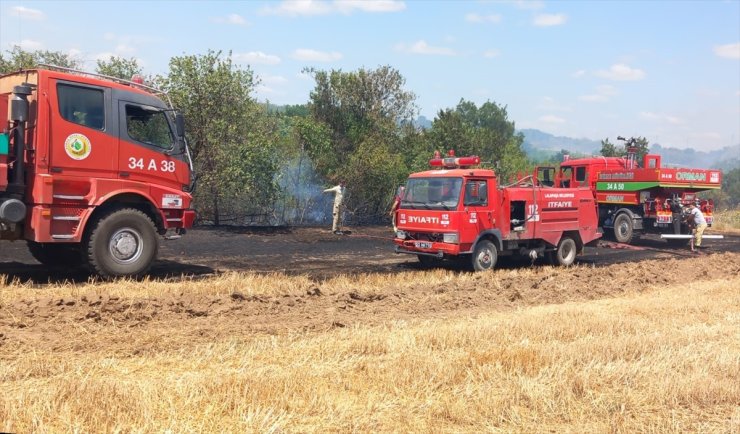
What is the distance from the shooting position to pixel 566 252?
13555 mm

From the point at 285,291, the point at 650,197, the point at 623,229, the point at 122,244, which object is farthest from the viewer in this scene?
the point at 623,229

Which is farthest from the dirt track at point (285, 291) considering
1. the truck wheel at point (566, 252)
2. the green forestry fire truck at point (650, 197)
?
the green forestry fire truck at point (650, 197)

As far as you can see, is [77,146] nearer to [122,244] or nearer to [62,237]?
[62,237]

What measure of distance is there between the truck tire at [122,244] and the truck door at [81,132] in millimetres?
614

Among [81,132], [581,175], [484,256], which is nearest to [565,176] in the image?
[581,175]

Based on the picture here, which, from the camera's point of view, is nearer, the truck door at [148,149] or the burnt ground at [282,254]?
the truck door at [148,149]

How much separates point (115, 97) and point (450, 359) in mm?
6613

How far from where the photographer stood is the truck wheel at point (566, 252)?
13.3 meters

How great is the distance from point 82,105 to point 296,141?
1344 cm

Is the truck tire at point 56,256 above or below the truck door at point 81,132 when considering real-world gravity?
below

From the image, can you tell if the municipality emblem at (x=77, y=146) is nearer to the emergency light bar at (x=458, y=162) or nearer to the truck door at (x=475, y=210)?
the truck door at (x=475, y=210)

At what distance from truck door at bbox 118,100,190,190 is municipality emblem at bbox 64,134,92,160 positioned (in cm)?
48

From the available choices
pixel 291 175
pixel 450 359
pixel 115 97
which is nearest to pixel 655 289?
pixel 450 359

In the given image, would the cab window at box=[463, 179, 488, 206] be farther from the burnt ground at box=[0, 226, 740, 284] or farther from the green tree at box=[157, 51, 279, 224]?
the green tree at box=[157, 51, 279, 224]
